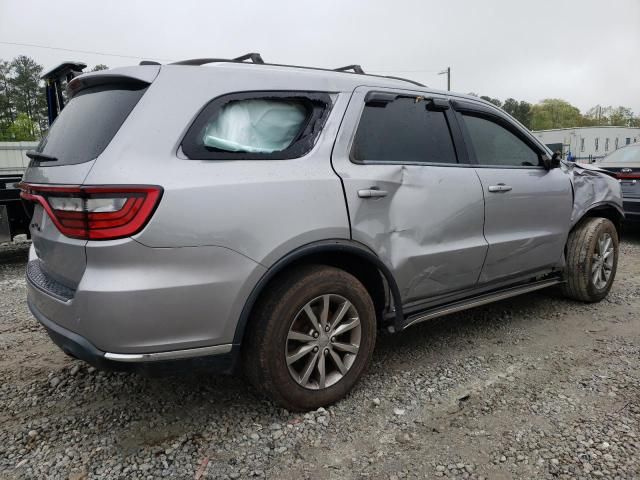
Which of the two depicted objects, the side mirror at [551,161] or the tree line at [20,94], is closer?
the side mirror at [551,161]

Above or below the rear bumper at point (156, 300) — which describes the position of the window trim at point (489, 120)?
above

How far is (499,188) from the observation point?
11.5ft

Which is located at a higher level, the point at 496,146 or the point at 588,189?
the point at 496,146

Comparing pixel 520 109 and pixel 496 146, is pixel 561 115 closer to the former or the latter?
pixel 520 109

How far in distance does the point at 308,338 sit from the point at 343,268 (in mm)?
475

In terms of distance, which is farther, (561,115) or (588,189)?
(561,115)

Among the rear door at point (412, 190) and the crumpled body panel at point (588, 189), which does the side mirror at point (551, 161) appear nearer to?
the crumpled body panel at point (588, 189)

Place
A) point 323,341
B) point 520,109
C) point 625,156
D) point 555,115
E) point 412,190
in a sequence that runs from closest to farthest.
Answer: point 323,341 → point 412,190 → point 625,156 → point 520,109 → point 555,115

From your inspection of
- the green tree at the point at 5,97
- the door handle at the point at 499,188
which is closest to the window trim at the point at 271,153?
the door handle at the point at 499,188

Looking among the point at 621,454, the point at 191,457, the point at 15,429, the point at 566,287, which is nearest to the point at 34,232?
the point at 15,429

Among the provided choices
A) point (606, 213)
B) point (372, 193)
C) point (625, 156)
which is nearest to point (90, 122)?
point (372, 193)

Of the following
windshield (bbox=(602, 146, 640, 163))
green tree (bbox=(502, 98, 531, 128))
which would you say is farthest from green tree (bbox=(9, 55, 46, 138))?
green tree (bbox=(502, 98, 531, 128))

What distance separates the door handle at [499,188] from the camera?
3.46 metres

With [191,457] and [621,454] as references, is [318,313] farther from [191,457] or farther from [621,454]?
[621,454]
